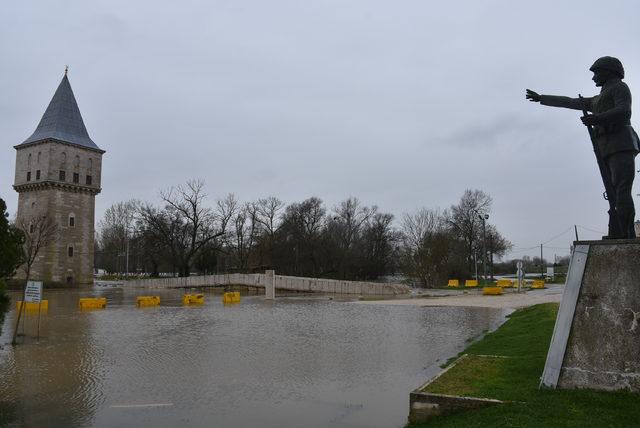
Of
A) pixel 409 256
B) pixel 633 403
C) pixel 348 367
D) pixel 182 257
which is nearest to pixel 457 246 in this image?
pixel 409 256

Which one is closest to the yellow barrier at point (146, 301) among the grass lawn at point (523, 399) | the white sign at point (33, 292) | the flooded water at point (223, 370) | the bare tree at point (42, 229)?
the flooded water at point (223, 370)

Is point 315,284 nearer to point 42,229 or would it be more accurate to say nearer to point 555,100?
point 42,229

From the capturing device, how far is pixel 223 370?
405 inches

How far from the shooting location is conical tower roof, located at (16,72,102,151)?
61106mm

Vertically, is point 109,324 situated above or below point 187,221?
below

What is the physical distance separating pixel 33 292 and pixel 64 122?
54851mm

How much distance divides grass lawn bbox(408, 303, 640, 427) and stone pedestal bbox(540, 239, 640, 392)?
0.22 meters

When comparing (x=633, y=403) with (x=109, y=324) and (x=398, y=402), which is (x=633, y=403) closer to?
(x=398, y=402)

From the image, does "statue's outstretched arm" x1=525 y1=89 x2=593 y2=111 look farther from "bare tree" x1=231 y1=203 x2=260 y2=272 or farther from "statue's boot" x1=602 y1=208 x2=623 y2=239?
"bare tree" x1=231 y1=203 x2=260 y2=272

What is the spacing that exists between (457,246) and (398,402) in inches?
2009

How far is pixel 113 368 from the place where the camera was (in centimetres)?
1053

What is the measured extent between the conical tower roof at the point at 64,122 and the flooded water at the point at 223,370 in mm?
49496

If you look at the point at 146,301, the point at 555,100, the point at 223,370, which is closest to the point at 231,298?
the point at 146,301

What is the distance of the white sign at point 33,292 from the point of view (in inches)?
572
